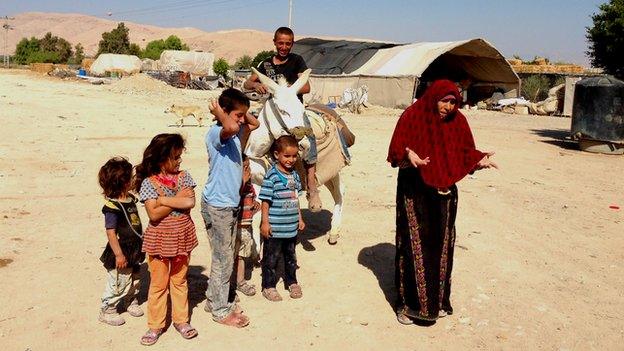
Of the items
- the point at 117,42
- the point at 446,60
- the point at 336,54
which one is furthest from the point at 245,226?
the point at 117,42

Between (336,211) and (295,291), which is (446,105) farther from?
(336,211)

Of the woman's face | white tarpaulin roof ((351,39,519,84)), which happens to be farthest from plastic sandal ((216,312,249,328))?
white tarpaulin roof ((351,39,519,84))

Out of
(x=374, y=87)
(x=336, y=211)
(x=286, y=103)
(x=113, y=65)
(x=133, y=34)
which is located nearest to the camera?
(x=286, y=103)

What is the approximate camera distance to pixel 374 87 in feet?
84.9

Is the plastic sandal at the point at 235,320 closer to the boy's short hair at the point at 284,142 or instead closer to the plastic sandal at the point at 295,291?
the plastic sandal at the point at 295,291

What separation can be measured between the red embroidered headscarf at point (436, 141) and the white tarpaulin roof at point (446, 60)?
68.2 ft

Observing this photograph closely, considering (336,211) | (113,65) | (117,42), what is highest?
(117,42)

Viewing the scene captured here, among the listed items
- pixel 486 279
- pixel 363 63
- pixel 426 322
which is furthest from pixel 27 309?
pixel 363 63

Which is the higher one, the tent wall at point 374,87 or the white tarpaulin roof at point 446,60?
the white tarpaulin roof at point 446,60

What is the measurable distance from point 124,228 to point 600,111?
1244cm

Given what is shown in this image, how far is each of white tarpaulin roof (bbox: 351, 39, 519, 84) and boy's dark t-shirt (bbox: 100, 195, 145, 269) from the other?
70.8 feet

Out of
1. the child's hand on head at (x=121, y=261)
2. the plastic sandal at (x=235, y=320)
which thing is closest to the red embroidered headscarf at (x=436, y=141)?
the plastic sandal at (x=235, y=320)

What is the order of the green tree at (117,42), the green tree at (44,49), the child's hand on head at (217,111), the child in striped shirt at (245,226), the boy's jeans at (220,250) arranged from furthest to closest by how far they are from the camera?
the green tree at (44,49)
the green tree at (117,42)
the child in striped shirt at (245,226)
the boy's jeans at (220,250)
the child's hand on head at (217,111)

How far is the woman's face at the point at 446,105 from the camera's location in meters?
3.76
